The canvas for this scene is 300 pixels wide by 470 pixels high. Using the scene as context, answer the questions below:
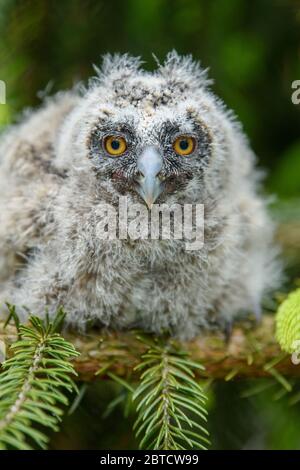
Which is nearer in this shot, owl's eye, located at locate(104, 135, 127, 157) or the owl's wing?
owl's eye, located at locate(104, 135, 127, 157)

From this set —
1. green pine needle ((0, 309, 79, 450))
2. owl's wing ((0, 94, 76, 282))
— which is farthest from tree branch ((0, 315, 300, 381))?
owl's wing ((0, 94, 76, 282))

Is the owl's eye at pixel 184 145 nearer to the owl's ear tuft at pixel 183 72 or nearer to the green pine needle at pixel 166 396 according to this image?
the owl's ear tuft at pixel 183 72

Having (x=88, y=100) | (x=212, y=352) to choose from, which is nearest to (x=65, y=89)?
(x=88, y=100)

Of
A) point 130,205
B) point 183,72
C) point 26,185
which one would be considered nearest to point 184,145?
point 130,205

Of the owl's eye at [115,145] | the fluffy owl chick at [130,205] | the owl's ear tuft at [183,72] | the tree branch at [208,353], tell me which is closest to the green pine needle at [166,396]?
the tree branch at [208,353]

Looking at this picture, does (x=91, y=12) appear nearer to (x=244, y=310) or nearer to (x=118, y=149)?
(x=118, y=149)

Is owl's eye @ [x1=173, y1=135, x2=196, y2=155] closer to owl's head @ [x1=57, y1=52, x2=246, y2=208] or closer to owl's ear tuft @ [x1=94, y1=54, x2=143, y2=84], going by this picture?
owl's head @ [x1=57, y1=52, x2=246, y2=208]
